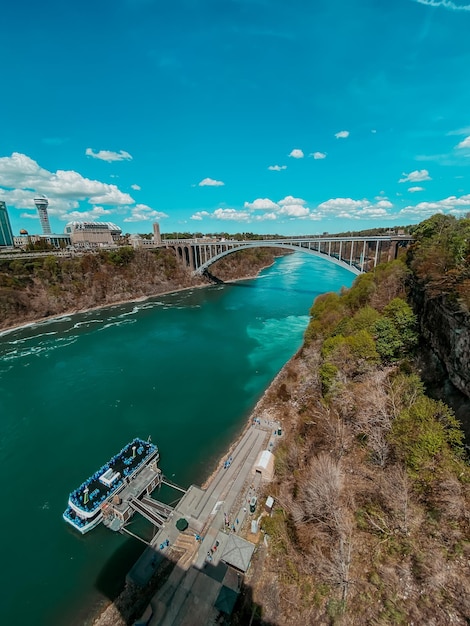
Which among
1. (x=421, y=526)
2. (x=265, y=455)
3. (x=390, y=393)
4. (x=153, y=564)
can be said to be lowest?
(x=153, y=564)

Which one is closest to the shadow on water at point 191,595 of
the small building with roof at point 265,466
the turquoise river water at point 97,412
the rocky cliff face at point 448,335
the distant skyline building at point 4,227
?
the turquoise river water at point 97,412

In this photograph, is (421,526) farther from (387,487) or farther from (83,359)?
(83,359)

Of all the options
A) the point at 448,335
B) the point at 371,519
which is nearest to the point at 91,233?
the point at 448,335

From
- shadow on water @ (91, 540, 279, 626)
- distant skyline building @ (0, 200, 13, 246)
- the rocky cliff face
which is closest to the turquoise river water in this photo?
shadow on water @ (91, 540, 279, 626)

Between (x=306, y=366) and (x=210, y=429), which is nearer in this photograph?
(x=210, y=429)

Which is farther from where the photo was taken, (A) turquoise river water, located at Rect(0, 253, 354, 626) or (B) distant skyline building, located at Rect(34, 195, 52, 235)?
(B) distant skyline building, located at Rect(34, 195, 52, 235)

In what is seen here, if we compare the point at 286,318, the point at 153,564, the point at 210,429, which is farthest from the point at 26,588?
the point at 286,318

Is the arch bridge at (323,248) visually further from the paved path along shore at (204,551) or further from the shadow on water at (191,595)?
the shadow on water at (191,595)

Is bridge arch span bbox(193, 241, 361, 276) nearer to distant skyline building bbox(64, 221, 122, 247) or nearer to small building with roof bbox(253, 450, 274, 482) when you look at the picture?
small building with roof bbox(253, 450, 274, 482)
